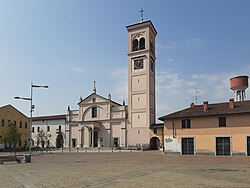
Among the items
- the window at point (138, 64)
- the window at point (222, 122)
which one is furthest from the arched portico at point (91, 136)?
the window at point (222, 122)

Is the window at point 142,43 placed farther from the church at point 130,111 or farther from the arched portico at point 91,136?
the arched portico at point 91,136

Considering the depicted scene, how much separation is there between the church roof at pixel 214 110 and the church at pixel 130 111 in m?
17.2

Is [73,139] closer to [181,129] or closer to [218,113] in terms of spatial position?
[181,129]

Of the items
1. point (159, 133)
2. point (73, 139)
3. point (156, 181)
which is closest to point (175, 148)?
point (159, 133)

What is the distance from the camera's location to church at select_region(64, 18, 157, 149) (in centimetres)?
5775

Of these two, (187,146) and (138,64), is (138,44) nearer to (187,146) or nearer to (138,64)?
(138,64)

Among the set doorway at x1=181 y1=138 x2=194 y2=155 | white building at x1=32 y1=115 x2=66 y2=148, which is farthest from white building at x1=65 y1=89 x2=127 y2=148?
doorway at x1=181 y1=138 x2=194 y2=155

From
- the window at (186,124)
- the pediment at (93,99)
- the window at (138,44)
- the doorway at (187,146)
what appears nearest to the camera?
the doorway at (187,146)

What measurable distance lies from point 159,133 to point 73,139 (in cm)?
2255

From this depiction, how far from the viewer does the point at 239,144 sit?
3403 centimetres

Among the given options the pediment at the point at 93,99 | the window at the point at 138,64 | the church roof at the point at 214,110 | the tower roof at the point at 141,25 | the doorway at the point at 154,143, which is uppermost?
the tower roof at the point at 141,25

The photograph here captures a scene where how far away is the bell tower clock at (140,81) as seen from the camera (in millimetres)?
57219

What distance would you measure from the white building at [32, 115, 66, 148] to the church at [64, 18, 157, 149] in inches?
167

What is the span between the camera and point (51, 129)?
7400 centimetres
